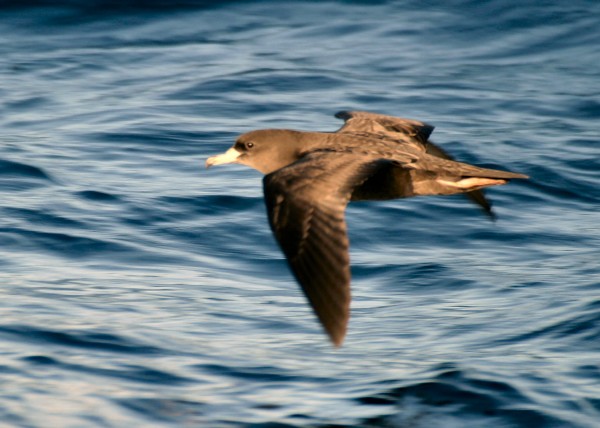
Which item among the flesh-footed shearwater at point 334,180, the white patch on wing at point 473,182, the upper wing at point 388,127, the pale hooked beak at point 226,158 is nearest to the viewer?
the flesh-footed shearwater at point 334,180

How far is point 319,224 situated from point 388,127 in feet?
6.46

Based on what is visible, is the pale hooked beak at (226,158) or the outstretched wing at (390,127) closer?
the pale hooked beak at (226,158)

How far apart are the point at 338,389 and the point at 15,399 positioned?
163 cm

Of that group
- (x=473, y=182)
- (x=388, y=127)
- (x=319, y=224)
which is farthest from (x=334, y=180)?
(x=388, y=127)

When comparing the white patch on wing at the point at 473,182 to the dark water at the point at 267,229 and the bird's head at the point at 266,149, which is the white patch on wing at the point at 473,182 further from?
the dark water at the point at 267,229

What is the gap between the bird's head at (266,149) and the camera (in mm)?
6598

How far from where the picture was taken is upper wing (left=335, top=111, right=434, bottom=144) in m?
7.15

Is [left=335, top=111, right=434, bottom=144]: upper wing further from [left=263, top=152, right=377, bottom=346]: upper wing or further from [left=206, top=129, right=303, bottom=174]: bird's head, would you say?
[left=263, top=152, right=377, bottom=346]: upper wing

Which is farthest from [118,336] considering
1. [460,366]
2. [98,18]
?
[98,18]

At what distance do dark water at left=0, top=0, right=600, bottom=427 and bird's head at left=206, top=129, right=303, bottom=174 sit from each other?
104 cm

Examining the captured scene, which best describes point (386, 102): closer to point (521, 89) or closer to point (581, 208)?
point (521, 89)

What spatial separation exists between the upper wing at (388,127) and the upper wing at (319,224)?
114 centimetres

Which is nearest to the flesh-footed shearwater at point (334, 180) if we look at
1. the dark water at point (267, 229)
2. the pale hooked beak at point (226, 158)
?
the pale hooked beak at point (226, 158)

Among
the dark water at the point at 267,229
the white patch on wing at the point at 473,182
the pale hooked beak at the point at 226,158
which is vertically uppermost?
the pale hooked beak at the point at 226,158
